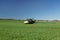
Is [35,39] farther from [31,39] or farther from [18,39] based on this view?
[18,39]

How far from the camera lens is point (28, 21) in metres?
55.3

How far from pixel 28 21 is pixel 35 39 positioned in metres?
42.8

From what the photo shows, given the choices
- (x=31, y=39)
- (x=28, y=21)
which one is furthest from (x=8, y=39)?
(x=28, y=21)

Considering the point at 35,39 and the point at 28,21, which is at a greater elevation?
the point at 28,21

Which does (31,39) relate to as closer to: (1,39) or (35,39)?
(35,39)

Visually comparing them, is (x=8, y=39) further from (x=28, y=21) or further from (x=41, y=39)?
(x=28, y=21)

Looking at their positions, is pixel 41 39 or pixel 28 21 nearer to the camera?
pixel 41 39

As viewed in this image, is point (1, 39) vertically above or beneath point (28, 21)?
beneath

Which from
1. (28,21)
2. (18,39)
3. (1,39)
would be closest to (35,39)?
(18,39)

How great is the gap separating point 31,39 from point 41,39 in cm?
70

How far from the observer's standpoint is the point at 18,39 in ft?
40.3

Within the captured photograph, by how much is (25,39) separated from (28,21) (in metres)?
43.0

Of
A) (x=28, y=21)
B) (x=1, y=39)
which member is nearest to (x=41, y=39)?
(x=1, y=39)

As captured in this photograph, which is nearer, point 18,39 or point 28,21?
point 18,39
